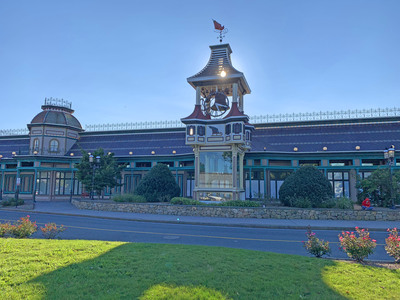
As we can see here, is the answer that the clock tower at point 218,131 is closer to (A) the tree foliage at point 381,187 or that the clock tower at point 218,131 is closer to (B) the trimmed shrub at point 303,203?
(B) the trimmed shrub at point 303,203

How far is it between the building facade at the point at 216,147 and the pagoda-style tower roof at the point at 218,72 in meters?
0.11

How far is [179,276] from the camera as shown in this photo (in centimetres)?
611

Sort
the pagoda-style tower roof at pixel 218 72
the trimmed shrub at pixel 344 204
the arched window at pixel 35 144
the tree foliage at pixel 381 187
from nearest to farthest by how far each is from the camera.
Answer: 1. the trimmed shrub at pixel 344 204
2. the tree foliage at pixel 381 187
3. the pagoda-style tower roof at pixel 218 72
4. the arched window at pixel 35 144

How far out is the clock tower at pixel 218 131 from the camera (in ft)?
86.6

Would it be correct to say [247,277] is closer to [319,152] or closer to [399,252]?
[399,252]

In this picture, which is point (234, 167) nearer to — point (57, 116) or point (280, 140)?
point (280, 140)

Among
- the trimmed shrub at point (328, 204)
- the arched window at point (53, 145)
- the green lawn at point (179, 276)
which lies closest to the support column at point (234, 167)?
the trimmed shrub at point (328, 204)

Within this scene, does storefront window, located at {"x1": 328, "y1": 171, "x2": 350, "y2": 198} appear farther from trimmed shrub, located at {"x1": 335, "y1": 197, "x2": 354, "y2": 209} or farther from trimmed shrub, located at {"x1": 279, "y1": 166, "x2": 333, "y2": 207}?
trimmed shrub, located at {"x1": 335, "y1": 197, "x2": 354, "y2": 209}

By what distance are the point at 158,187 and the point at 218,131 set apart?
8.44m

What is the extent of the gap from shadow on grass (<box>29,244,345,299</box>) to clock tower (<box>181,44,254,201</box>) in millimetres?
18219

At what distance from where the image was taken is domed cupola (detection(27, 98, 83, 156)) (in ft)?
A: 130

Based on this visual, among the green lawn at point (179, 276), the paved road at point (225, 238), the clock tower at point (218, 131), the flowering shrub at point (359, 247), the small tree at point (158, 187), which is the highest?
the clock tower at point (218, 131)

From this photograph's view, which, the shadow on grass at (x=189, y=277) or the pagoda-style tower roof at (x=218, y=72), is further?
the pagoda-style tower roof at (x=218, y=72)

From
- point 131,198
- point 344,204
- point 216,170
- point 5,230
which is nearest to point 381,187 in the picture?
point 344,204
